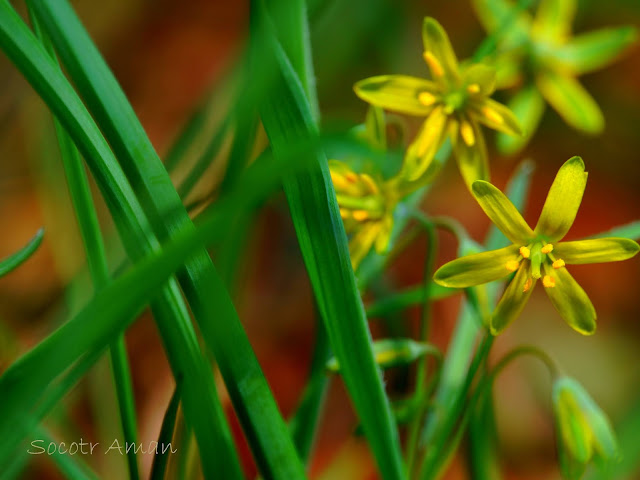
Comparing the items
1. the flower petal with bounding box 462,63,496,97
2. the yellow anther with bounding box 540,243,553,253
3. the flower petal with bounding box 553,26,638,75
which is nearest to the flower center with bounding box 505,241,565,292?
the yellow anther with bounding box 540,243,553,253

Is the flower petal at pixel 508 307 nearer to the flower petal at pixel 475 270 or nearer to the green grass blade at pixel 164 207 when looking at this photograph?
the flower petal at pixel 475 270

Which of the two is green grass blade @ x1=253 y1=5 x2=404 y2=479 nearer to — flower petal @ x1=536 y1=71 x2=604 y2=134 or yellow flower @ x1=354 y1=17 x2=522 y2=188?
yellow flower @ x1=354 y1=17 x2=522 y2=188

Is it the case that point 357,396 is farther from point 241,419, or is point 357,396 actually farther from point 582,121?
point 582,121

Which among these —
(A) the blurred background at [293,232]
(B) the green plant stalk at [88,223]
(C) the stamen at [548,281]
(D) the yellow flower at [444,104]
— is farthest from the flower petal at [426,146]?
(A) the blurred background at [293,232]

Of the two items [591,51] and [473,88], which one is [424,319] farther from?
[591,51]

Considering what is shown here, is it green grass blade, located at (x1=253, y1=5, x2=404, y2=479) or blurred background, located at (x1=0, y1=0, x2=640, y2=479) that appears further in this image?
blurred background, located at (x1=0, y1=0, x2=640, y2=479)

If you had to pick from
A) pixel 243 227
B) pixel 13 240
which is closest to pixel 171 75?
pixel 13 240
